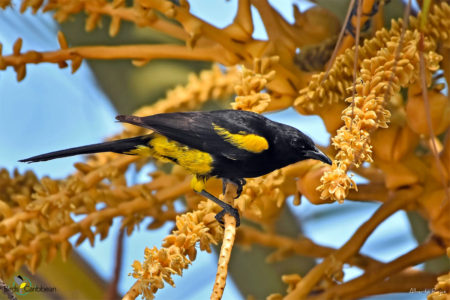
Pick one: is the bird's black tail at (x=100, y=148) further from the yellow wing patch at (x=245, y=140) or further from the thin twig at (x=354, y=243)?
the thin twig at (x=354, y=243)

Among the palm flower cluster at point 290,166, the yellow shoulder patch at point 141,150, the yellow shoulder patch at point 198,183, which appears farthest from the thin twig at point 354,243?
the yellow shoulder patch at point 141,150

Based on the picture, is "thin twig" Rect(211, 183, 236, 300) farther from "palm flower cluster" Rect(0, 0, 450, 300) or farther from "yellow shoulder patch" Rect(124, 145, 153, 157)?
"yellow shoulder patch" Rect(124, 145, 153, 157)

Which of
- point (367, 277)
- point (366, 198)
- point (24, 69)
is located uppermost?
point (24, 69)

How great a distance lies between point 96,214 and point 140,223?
0.10m

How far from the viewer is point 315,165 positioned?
3.41 ft

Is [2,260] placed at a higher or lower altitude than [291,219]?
lower

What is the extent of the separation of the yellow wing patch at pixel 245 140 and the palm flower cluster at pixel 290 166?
75 millimetres

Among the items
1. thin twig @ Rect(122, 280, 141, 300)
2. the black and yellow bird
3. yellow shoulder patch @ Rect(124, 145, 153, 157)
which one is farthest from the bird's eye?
thin twig @ Rect(122, 280, 141, 300)

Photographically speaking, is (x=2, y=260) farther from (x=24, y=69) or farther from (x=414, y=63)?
(x=414, y=63)

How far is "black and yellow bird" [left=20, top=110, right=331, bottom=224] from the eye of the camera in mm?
1109

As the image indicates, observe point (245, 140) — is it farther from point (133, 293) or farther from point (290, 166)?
point (133, 293)

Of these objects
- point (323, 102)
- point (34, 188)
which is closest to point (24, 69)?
point (34, 188)

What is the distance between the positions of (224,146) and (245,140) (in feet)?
0.12

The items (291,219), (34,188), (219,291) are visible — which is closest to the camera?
(219,291)
